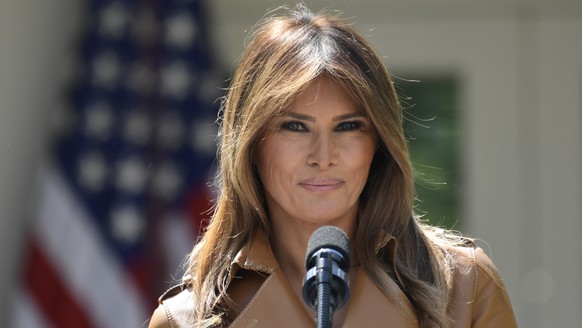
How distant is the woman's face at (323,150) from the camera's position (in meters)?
2.80

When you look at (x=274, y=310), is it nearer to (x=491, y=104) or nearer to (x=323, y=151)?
(x=323, y=151)

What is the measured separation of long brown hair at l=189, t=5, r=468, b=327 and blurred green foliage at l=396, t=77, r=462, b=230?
328 centimetres

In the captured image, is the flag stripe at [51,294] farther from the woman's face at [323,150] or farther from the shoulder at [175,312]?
the woman's face at [323,150]

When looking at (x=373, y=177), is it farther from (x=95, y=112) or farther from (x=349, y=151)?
(x=95, y=112)

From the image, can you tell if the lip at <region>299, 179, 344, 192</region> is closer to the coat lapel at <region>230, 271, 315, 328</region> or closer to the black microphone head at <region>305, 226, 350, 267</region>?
the coat lapel at <region>230, 271, 315, 328</region>

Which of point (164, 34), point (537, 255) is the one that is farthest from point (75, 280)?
point (537, 255)

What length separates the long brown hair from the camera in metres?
2.81

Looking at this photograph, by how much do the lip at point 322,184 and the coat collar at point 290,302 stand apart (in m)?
0.19

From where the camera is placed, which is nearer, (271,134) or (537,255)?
(271,134)

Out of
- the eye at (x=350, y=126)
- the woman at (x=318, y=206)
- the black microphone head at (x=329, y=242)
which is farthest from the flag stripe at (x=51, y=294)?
the black microphone head at (x=329, y=242)

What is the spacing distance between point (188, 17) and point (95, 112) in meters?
0.67

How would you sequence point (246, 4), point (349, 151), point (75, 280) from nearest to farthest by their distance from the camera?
point (349, 151), point (75, 280), point (246, 4)

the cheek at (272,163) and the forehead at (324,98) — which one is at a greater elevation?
the forehead at (324,98)

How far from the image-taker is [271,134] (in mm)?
2889
